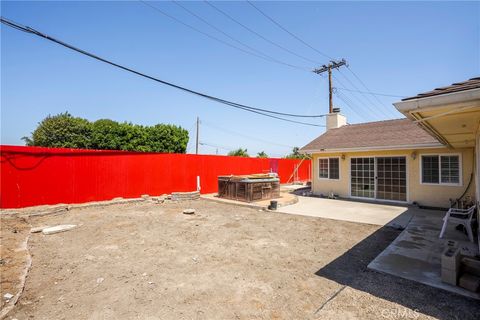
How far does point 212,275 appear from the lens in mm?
4047

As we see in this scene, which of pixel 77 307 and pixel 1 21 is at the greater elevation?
pixel 1 21

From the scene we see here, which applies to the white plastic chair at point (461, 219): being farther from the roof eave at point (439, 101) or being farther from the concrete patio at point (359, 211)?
the roof eave at point (439, 101)

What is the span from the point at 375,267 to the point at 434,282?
2.60 ft

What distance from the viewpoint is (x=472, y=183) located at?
8.78 metres

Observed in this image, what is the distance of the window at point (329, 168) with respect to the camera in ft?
42.0

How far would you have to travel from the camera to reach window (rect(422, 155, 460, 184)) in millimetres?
9250

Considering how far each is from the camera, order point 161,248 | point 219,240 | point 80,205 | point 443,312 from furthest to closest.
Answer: point 80,205 → point 219,240 → point 161,248 → point 443,312

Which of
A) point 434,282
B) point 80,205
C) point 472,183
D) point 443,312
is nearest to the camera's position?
point 443,312

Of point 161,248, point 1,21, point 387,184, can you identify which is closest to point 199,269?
point 161,248

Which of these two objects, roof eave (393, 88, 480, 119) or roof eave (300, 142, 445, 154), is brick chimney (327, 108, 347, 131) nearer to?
roof eave (300, 142, 445, 154)

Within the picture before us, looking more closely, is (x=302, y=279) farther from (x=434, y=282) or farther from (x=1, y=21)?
(x=1, y=21)

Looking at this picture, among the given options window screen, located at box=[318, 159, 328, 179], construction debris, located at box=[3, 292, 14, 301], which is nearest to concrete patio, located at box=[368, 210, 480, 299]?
construction debris, located at box=[3, 292, 14, 301]

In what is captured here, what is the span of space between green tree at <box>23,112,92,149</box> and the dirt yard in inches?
670

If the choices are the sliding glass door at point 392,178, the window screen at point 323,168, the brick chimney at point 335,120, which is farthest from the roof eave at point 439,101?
the brick chimney at point 335,120
